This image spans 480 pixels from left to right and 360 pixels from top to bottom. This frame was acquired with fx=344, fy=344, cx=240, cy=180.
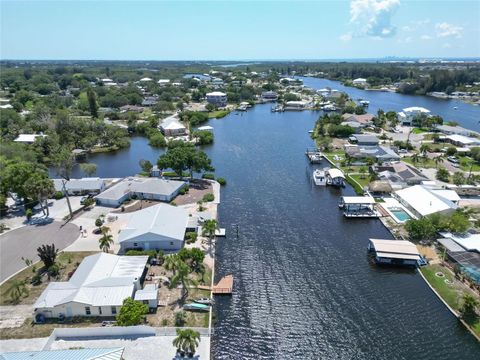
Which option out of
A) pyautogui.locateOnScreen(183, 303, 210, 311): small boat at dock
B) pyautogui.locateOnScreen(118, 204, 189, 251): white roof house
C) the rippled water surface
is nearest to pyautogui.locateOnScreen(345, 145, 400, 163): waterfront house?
the rippled water surface

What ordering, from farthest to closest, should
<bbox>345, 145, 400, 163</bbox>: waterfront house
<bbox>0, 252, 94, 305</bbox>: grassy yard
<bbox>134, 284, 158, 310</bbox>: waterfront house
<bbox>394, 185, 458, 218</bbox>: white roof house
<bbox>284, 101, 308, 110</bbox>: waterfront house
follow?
<bbox>284, 101, 308, 110</bbox>: waterfront house → <bbox>345, 145, 400, 163</bbox>: waterfront house → <bbox>394, 185, 458, 218</bbox>: white roof house → <bbox>0, 252, 94, 305</bbox>: grassy yard → <bbox>134, 284, 158, 310</bbox>: waterfront house

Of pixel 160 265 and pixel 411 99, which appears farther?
pixel 411 99

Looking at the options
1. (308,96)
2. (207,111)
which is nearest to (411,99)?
(308,96)

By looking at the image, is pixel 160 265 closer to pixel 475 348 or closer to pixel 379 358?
pixel 379 358

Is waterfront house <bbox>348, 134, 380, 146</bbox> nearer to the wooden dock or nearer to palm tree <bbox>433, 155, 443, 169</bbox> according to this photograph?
palm tree <bbox>433, 155, 443, 169</bbox>

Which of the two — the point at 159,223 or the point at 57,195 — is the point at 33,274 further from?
the point at 57,195
